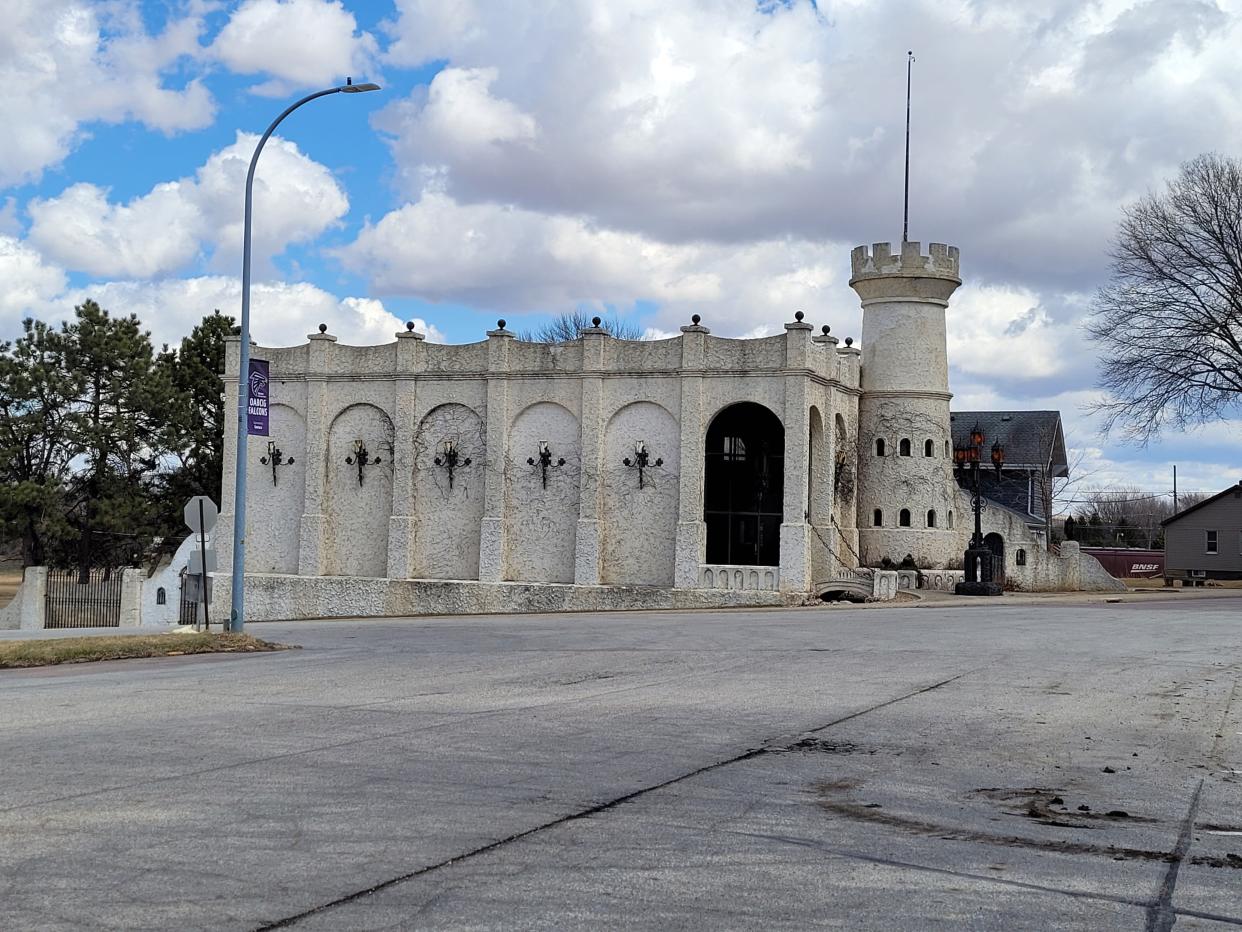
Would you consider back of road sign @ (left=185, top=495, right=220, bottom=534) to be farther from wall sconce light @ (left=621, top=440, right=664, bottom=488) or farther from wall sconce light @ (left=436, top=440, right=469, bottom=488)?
wall sconce light @ (left=436, top=440, right=469, bottom=488)

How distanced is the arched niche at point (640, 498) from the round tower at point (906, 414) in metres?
6.56

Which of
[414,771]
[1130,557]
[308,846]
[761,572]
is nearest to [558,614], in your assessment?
→ [761,572]

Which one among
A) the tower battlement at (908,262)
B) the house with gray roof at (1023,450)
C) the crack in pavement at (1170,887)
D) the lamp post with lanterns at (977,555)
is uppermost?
the tower battlement at (908,262)

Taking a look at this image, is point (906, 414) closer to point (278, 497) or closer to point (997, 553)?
point (997, 553)

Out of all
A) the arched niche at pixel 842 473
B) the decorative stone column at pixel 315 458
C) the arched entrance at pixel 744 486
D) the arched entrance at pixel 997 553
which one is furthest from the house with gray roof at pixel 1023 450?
the decorative stone column at pixel 315 458

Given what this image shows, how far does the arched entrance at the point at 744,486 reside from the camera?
1631 inches

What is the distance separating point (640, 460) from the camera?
40844mm

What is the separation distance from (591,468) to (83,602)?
628 inches

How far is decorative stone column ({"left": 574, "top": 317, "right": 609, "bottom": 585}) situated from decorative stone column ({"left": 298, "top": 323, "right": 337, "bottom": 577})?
8.53 meters

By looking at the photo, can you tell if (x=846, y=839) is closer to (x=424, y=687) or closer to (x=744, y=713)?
(x=744, y=713)

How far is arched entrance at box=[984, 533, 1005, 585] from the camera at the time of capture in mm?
42500

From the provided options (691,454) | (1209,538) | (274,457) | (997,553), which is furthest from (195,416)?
(1209,538)

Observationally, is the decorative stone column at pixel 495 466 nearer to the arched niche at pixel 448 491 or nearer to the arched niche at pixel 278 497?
the arched niche at pixel 448 491

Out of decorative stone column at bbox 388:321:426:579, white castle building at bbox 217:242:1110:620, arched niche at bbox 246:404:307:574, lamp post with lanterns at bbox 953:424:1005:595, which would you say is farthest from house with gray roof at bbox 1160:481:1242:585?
arched niche at bbox 246:404:307:574
